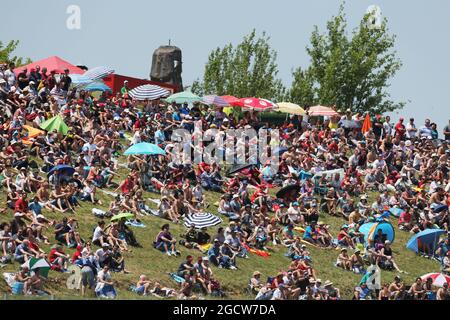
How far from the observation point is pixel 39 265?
99.8ft

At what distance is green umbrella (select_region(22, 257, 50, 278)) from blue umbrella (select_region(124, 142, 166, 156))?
9.81 m

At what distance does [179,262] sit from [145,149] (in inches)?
242

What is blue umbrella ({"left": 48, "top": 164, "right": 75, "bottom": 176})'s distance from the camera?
121 feet

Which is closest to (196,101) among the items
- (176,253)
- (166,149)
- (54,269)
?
(166,149)

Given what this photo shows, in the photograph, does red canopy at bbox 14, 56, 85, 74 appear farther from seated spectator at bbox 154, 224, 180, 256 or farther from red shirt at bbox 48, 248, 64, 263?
red shirt at bbox 48, 248, 64, 263

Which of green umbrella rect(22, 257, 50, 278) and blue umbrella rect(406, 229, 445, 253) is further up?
green umbrella rect(22, 257, 50, 278)

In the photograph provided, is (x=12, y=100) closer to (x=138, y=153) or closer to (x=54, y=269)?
(x=138, y=153)

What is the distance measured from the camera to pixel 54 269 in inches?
1241

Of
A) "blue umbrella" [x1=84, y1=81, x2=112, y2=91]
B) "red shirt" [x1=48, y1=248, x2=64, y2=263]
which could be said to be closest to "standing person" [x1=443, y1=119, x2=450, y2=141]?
"blue umbrella" [x1=84, y1=81, x2=112, y2=91]

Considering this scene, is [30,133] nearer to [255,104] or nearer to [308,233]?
[308,233]

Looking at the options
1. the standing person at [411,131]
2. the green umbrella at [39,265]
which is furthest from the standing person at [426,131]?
the green umbrella at [39,265]

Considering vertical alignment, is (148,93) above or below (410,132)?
above

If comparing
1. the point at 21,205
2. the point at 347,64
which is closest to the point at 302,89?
the point at 347,64

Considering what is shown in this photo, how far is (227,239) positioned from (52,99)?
401 inches
